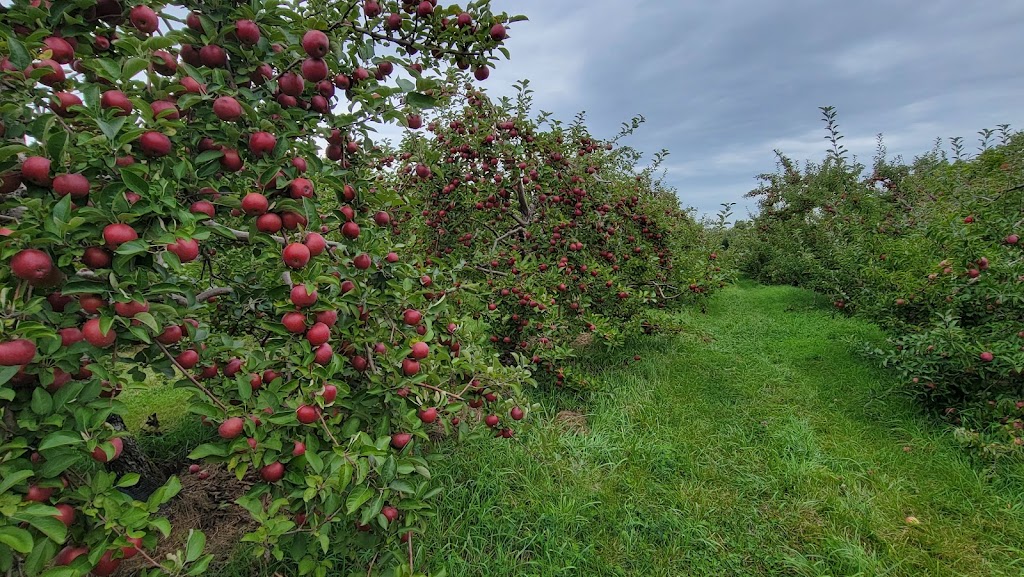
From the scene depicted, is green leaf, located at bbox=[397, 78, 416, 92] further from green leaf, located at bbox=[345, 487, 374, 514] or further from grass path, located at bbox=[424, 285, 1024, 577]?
grass path, located at bbox=[424, 285, 1024, 577]

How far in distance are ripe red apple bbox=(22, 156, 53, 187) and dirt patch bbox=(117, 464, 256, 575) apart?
1713 mm

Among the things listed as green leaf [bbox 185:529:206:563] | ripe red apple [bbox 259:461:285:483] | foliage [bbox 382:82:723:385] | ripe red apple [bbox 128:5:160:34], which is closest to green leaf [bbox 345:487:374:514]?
ripe red apple [bbox 259:461:285:483]

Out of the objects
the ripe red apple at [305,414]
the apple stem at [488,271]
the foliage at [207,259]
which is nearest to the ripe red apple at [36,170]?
the foliage at [207,259]

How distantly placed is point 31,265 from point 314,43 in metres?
0.87

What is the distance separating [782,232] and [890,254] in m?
5.45

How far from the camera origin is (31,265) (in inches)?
38.2

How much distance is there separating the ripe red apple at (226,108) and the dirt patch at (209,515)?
1868mm

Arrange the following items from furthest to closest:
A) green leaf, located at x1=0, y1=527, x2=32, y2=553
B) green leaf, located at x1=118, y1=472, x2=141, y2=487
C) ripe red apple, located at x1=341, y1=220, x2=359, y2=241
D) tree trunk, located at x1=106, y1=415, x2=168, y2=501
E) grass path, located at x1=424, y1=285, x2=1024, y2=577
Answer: tree trunk, located at x1=106, y1=415, x2=168, y2=501 → grass path, located at x1=424, y1=285, x2=1024, y2=577 → ripe red apple, located at x1=341, y1=220, x2=359, y2=241 → green leaf, located at x1=118, y1=472, x2=141, y2=487 → green leaf, located at x1=0, y1=527, x2=32, y2=553

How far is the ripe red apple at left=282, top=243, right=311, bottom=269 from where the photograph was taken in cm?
122

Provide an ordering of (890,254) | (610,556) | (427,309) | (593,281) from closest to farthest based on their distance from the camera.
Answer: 1. (427,309)
2. (610,556)
3. (593,281)
4. (890,254)

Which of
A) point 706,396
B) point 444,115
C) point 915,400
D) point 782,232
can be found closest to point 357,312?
point 444,115

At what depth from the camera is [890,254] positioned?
4.65 m

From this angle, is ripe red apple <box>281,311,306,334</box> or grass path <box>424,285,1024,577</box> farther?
grass path <box>424,285,1024,577</box>

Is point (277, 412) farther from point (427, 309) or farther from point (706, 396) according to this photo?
point (706, 396)
